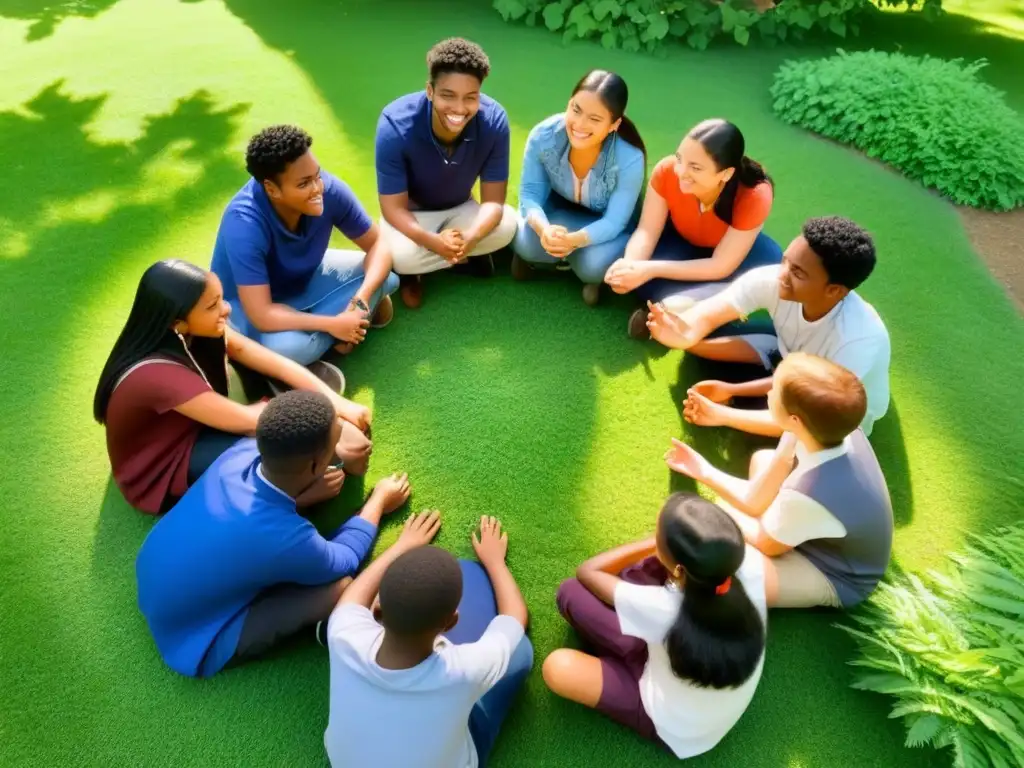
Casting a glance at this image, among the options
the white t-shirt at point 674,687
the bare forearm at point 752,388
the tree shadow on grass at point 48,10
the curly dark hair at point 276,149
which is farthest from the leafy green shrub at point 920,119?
the tree shadow on grass at point 48,10

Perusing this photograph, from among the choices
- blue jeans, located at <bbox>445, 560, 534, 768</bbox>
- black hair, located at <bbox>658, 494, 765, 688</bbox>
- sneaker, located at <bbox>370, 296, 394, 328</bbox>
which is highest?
black hair, located at <bbox>658, 494, 765, 688</bbox>

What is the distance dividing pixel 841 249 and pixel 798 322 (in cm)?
39

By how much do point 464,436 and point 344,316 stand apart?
74 centimetres

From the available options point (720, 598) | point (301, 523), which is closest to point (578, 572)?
point (720, 598)

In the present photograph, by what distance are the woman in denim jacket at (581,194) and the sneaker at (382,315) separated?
0.72 meters

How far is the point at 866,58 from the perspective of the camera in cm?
480

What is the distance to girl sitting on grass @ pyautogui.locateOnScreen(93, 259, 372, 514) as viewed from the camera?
213 centimetres

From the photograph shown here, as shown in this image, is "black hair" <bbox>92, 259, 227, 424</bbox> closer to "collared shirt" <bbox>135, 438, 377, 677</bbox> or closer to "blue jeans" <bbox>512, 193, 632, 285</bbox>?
"collared shirt" <bbox>135, 438, 377, 677</bbox>

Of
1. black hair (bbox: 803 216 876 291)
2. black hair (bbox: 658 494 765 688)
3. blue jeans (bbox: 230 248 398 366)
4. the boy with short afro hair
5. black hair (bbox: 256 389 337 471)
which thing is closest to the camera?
black hair (bbox: 658 494 765 688)

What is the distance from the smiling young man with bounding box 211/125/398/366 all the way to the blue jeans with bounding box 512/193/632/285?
2.28 feet

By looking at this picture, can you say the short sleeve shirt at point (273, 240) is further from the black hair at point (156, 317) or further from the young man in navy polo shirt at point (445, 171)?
the black hair at point (156, 317)

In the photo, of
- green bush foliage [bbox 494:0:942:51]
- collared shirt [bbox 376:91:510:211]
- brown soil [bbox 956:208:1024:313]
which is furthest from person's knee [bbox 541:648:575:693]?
green bush foliage [bbox 494:0:942:51]

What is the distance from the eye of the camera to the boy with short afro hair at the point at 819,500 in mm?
1966

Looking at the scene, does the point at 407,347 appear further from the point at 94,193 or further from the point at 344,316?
the point at 94,193
